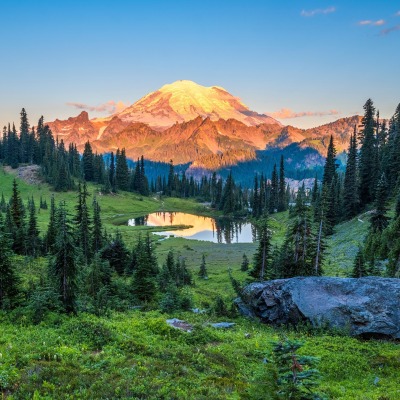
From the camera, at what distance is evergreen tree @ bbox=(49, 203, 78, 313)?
65.0 feet

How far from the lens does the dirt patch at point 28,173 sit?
15225 cm

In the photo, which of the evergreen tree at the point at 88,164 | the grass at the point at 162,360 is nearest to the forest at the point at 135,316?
the grass at the point at 162,360

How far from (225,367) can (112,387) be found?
5.14 metres

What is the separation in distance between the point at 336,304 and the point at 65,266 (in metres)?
17.3

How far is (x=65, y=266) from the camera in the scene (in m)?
20.3

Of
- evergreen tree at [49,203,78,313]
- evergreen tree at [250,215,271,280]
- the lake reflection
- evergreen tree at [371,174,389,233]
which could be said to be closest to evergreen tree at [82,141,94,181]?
the lake reflection

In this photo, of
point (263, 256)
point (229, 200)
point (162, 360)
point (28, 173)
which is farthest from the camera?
point (229, 200)

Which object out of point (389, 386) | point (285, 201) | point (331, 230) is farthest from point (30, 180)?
point (389, 386)

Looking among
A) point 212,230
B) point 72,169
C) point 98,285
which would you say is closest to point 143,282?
point 98,285

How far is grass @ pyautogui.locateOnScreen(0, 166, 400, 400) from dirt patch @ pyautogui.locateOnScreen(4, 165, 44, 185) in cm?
14869

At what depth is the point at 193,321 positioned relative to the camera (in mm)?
21719

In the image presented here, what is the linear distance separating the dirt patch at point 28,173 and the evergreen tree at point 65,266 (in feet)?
480

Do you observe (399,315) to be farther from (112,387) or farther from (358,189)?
(358,189)

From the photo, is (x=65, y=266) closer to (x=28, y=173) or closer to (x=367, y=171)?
(x=367, y=171)
